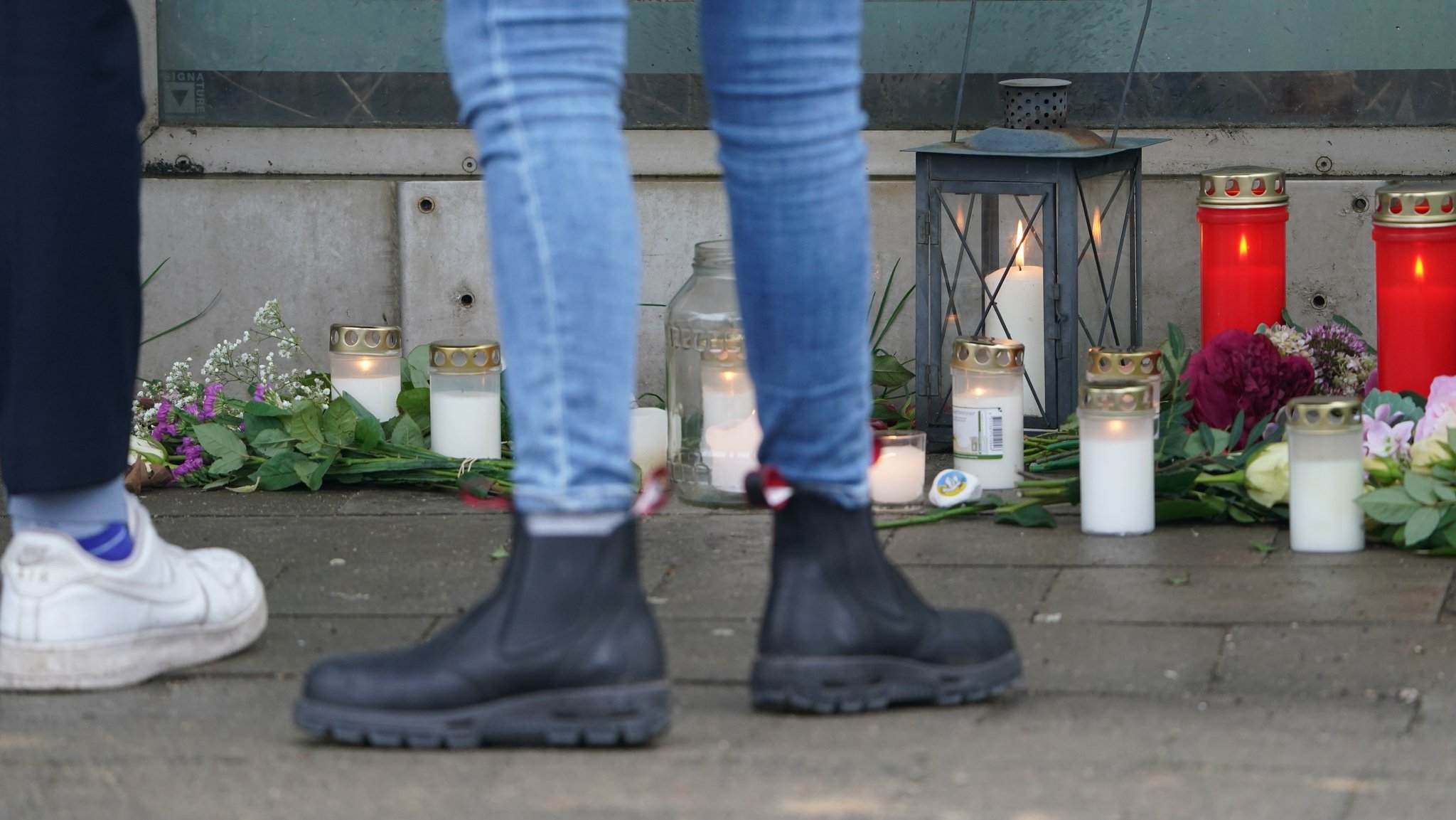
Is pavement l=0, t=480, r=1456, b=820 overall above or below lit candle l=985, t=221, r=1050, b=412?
below

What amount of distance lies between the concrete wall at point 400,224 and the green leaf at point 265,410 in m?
0.78

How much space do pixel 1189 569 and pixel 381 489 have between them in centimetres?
136

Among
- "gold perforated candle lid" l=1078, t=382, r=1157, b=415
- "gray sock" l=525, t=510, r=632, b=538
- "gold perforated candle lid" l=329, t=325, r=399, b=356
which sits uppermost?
"gold perforated candle lid" l=329, t=325, r=399, b=356

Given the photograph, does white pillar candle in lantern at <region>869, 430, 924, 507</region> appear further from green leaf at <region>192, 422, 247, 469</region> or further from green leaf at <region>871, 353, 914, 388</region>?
green leaf at <region>192, 422, 247, 469</region>

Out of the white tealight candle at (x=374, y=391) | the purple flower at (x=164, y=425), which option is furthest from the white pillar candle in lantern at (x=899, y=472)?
the purple flower at (x=164, y=425)

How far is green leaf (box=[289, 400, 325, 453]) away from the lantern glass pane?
1.31m

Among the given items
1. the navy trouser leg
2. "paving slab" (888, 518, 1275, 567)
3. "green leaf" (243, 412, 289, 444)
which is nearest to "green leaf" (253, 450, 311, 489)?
"green leaf" (243, 412, 289, 444)

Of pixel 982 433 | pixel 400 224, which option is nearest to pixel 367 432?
pixel 400 224

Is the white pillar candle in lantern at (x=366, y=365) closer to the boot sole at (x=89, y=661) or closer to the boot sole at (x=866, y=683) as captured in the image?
the boot sole at (x=89, y=661)

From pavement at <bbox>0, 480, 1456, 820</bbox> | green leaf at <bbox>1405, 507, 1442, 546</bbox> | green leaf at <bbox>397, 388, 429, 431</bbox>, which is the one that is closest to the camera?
pavement at <bbox>0, 480, 1456, 820</bbox>

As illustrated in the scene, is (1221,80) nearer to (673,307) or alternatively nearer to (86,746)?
(673,307)

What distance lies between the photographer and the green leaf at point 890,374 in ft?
11.1

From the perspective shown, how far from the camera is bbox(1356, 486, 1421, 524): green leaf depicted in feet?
7.81

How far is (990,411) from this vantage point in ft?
9.37
